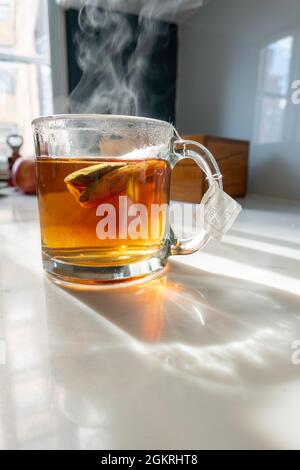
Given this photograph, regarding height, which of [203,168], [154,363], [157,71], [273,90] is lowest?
[154,363]

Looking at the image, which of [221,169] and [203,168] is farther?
[221,169]

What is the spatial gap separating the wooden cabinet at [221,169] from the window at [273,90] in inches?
4.2

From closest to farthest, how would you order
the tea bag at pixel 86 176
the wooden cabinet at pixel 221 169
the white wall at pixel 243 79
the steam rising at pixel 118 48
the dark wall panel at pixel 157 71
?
the tea bag at pixel 86 176, the wooden cabinet at pixel 221 169, the white wall at pixel 243 79, the steam rising at pixel 118 48, the dark wall panel at pixel 157 71

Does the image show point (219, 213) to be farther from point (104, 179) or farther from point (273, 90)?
point (273, 90)

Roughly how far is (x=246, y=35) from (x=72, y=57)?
2.53ft

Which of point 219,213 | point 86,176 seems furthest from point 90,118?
point 219,213

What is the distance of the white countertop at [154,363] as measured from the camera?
0.15m

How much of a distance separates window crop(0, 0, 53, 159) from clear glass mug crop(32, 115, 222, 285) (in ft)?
4.68

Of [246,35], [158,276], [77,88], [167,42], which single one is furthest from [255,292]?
[167,42]

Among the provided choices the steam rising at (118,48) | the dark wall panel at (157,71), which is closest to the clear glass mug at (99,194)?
the steam rising at (118,48)

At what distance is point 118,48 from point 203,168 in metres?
1.34

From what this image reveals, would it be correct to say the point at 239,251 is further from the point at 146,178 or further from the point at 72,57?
the point at 72,57

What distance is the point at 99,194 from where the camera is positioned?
0.30 metres

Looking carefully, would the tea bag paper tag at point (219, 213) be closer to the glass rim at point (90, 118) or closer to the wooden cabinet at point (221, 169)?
the glass rim at point (90, 118)
